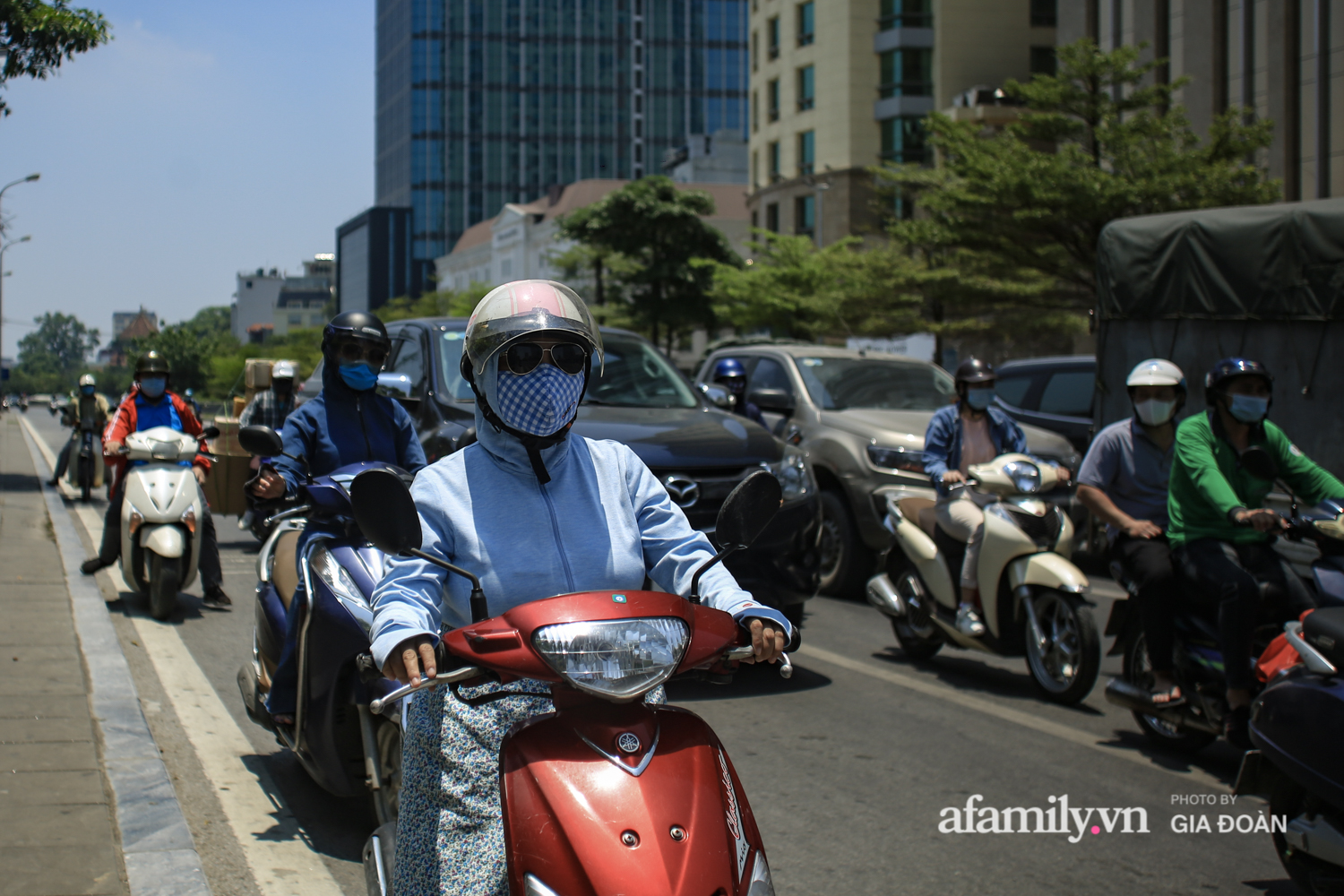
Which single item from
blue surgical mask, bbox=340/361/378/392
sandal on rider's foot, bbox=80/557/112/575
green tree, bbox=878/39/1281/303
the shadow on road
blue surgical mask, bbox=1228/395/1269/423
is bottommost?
the shadow on road

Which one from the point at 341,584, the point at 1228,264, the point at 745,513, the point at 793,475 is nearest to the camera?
the point at 745,513

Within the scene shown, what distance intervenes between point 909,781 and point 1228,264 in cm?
660

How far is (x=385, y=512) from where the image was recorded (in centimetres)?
229

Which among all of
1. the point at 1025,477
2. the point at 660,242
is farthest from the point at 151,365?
the point at 660,242

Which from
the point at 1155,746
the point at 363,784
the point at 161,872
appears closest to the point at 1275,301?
the point at 1155,746

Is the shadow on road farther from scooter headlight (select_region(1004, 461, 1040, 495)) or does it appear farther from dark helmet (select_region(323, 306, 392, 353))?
dark helmet (select_region(323, 306, 392, 353))

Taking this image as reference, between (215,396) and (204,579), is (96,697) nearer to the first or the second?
(204,579)

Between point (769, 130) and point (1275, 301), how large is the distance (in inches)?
1935

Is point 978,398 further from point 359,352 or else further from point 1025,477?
point 359,352

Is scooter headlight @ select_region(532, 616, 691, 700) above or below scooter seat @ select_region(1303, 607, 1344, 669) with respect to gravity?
above

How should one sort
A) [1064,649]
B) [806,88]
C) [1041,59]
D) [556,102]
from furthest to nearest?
[556,102] → [806,88] → [1041,59] → [1064,649]

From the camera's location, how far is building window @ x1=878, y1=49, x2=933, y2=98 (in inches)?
2009

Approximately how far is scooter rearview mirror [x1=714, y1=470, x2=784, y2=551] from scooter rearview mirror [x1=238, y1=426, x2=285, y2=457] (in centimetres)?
274

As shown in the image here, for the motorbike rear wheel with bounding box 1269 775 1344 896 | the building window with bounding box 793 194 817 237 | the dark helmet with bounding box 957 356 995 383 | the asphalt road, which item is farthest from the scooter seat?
the building window with bounding box 793 194 817 237
